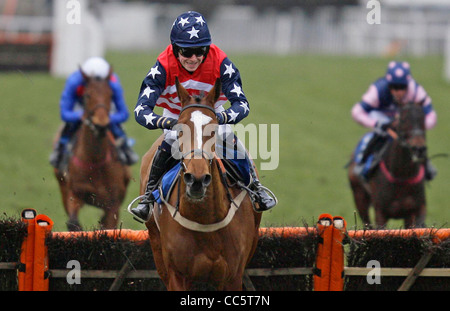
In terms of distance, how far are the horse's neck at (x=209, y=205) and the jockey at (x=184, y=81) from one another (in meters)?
0.34

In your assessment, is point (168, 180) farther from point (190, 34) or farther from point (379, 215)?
point (379, 215)

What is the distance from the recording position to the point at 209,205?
431cm

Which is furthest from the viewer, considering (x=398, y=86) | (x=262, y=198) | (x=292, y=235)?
(x=398, y=86)

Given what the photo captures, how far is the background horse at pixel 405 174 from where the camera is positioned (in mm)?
7367

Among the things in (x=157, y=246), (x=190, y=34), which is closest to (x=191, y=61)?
(x=190, y=34)

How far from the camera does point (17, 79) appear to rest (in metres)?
19.2

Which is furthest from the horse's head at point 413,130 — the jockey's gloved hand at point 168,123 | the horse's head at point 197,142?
the jockey's gloved hand at point 168,123

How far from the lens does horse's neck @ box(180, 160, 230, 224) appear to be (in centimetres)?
428

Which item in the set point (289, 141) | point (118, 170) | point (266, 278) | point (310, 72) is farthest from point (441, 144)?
point (266, 278)

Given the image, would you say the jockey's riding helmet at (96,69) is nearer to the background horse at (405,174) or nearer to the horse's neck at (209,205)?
the background horse at (405,174)

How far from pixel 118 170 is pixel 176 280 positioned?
3.50m

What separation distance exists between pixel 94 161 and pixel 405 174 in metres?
3.26

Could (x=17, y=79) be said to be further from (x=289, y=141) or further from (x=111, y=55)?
(x=289, y=141)

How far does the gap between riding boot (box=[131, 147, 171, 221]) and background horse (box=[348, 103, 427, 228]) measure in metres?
3.29
